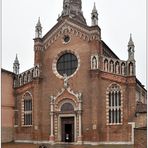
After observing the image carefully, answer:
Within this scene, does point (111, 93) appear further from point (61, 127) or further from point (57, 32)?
point (57, 32)

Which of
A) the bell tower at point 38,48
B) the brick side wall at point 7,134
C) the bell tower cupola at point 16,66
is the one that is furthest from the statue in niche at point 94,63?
the brick side wall at point 7,134

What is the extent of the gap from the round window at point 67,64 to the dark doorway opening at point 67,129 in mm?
4125

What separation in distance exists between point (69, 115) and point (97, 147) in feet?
14.9

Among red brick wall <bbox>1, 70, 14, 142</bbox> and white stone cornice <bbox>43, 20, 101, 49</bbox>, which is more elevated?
white stone cornice <bbox>43, 20, 101, 49</bbox>

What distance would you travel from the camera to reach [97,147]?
23422 mm

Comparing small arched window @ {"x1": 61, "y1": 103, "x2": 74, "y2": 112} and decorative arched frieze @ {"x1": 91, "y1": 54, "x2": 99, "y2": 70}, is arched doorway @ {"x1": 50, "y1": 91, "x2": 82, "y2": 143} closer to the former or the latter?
small arched window @ {"x1": 61, "y1": 103, "x2": 74, "y2": 112}

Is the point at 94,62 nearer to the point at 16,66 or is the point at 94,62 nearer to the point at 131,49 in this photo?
the point at 131,49

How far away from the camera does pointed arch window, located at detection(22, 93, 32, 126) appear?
28.7 metres

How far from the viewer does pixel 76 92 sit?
2669 centimetres

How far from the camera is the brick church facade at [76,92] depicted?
25.1 meters

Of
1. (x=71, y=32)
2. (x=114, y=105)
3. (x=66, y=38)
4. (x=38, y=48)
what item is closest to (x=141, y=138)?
(x=114, y=105)

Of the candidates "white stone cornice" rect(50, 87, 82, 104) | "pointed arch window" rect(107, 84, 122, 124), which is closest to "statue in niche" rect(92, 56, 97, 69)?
"pointed arch window" rect(107, 84, 122, 124)

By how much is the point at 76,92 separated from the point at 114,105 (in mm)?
3568

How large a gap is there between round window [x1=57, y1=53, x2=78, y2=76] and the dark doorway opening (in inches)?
162
